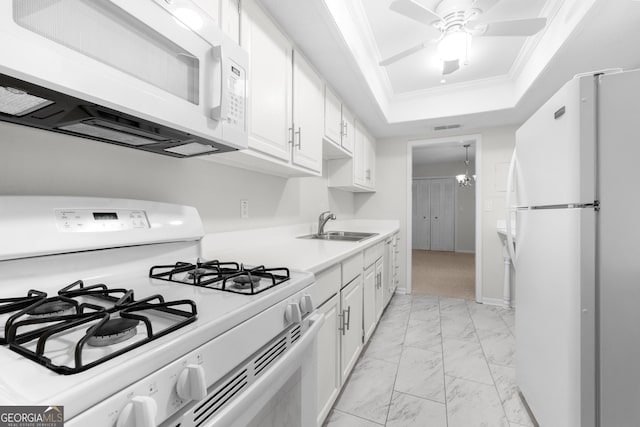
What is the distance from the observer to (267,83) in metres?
1.33

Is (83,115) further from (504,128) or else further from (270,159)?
(504,128)

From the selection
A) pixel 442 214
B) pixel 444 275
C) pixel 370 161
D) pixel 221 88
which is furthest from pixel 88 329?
pixel 442 214

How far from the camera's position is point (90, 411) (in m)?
0.33

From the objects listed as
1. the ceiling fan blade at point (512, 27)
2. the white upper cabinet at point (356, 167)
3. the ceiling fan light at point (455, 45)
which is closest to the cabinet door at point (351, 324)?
the white upper cabinet at point (356, 167)

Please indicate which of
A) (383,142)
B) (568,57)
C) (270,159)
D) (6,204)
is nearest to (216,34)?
(270,159)

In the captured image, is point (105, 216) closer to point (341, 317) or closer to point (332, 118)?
point (341, 317)

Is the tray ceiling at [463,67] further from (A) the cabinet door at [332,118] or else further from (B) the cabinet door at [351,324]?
(B) the cabinet door at [351,324]

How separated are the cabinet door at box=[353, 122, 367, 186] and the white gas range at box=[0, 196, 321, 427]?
1.98 m

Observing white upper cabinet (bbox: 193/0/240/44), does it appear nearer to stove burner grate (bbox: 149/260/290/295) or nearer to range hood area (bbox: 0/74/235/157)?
range hood area (bbox: 0/74/235/157)

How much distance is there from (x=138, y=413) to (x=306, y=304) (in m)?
0.53

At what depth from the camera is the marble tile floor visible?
4.73 ft

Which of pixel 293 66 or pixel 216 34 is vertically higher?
pixel 293 66

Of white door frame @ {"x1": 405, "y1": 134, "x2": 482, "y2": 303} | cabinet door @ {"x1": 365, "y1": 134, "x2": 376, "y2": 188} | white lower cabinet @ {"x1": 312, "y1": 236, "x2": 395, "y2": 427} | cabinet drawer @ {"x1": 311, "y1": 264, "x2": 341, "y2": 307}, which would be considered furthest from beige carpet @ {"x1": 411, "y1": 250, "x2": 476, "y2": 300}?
cabinet drawer @ {"x1": 311, "y1": 264, "x2": 341, "y2": 307}

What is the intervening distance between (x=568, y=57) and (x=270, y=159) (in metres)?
2.11
